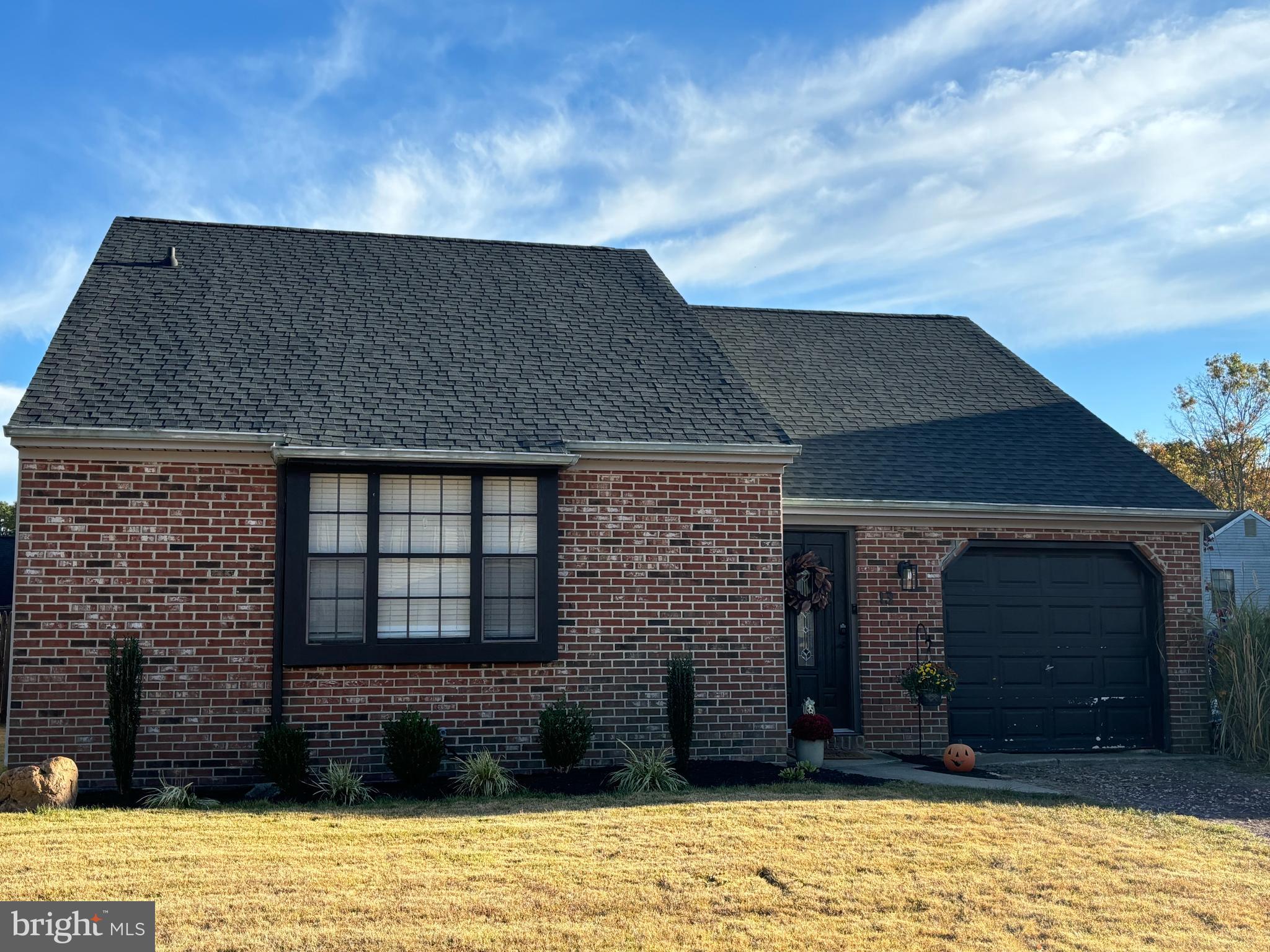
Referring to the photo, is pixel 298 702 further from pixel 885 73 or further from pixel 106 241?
pixel 885 73

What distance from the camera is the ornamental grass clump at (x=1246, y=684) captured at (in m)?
11.4

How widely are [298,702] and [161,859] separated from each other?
2941 mm

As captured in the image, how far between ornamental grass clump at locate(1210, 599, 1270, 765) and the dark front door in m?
4.13

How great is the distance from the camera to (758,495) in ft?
34.3

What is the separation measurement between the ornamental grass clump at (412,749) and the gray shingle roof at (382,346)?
7.92ft

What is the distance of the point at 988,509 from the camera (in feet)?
38.1

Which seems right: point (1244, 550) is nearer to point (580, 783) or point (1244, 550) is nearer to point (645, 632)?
point (645, 632)

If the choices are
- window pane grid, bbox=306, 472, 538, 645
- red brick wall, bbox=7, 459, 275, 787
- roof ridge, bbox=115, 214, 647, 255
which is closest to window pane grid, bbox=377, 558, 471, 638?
window pane grid, bbox=306, 472, 538, 645

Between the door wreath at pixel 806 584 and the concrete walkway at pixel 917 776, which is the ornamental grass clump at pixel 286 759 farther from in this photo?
the door wreath at pixel 806 584

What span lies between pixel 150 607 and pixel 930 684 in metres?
7.44

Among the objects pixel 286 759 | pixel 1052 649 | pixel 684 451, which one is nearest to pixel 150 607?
pixel 286 759

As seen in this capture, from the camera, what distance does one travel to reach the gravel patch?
8641 millimetres

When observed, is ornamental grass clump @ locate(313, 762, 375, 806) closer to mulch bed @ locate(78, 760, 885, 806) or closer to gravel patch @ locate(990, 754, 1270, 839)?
mulch bed @ locate(78, 760, 885, 806)
